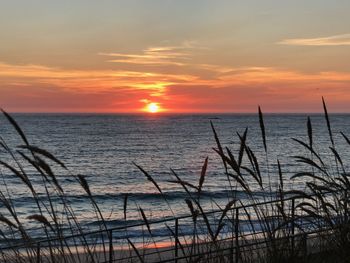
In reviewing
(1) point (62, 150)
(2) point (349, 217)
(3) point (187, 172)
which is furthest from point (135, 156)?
(2) point (349, 217)

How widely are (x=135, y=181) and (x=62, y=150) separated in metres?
38.6

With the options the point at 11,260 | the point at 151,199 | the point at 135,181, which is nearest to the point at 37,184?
the point at 135,181

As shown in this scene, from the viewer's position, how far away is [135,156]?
71.9 m

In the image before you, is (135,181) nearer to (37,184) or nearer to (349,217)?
(37,184)

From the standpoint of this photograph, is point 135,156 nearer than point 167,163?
No

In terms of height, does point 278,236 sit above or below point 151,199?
above

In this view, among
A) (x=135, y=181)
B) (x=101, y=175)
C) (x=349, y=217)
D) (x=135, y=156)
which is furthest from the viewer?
(x=135, y=156)

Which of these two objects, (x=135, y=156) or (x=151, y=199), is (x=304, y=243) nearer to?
(x=151, y=199)

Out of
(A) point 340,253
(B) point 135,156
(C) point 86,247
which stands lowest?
(B) point 135,156

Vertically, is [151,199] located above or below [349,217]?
below

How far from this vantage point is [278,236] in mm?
3799

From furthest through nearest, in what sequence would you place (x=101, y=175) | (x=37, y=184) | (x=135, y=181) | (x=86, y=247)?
(x=101, y=175), (x=135, y=181), (x=37, y=184), (x=86, y=247)

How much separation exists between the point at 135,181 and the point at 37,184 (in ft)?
27.2

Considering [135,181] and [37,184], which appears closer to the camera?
[37,184]
